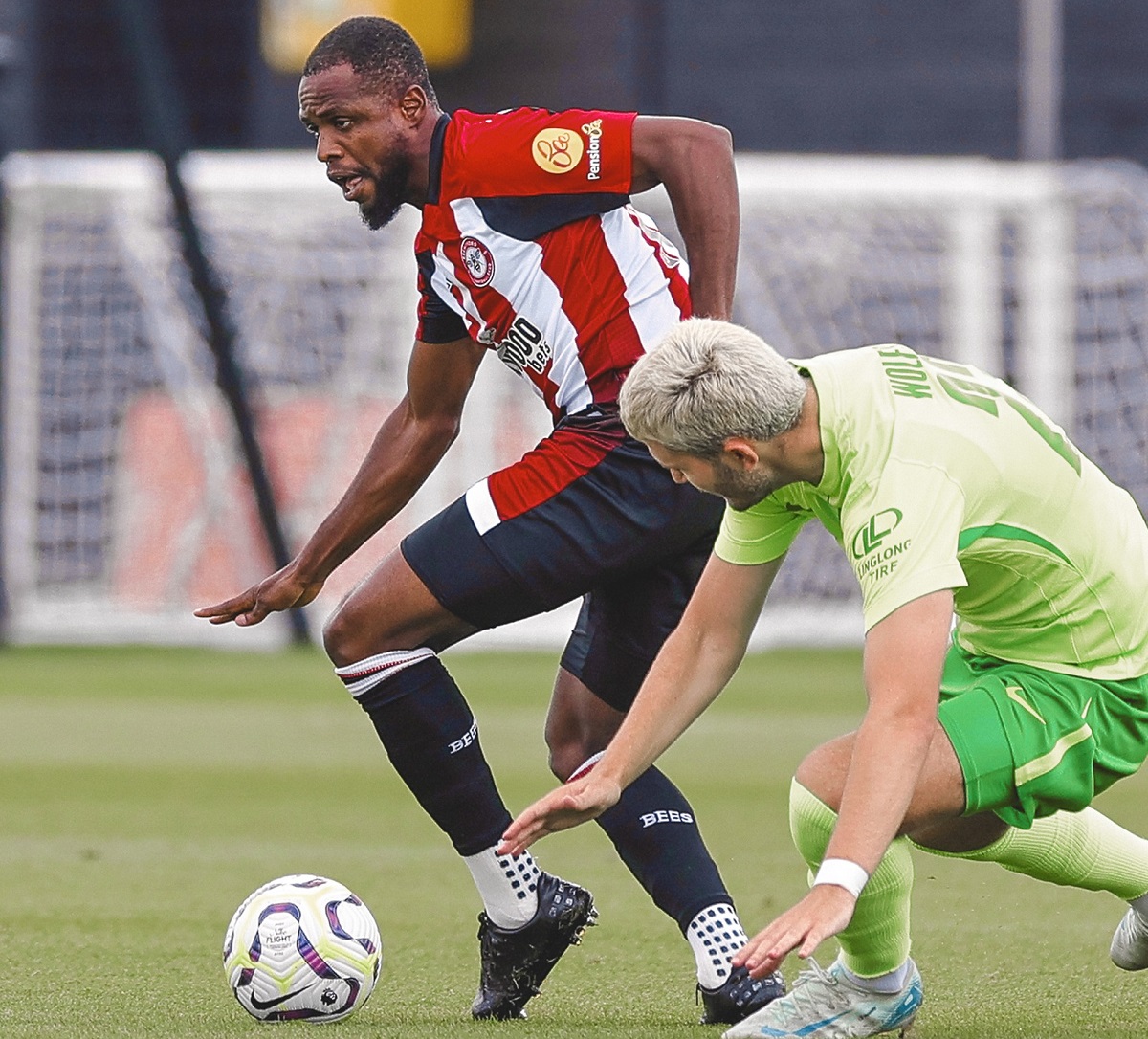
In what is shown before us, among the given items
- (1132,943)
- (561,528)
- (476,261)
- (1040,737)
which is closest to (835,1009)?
(1040,737)

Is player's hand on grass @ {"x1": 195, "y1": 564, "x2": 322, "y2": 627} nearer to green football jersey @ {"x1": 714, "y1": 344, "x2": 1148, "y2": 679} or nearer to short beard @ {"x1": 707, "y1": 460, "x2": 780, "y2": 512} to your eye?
green football jersey @ {"x1": 714, "y1": 344, "x2": 1148, "y2": 679}

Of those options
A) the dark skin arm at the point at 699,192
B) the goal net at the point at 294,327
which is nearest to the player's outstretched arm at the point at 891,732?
the dark skin arm at the point at 699,192

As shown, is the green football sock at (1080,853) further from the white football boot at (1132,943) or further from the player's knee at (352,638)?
the player's knee at (352,638)

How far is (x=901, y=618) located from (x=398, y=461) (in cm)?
162

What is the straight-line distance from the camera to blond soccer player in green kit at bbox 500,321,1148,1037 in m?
3.32

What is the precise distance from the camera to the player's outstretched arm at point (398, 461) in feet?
15.2

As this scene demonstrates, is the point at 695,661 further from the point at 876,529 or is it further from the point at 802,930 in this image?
the point at 802,930

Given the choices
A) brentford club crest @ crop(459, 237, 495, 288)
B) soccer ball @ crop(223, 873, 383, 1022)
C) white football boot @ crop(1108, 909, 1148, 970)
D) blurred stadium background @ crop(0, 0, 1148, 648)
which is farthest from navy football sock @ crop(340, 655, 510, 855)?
blurred stadium background @ crop(0, 0, 1148, 648)

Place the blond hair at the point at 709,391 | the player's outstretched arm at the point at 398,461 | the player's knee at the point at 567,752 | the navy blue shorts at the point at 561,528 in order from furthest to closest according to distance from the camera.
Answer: the player's outstretched arm at the point at 398,461 < the player's knee at the point at 567,752 < the navy blue shorts at the point at 561,528 < the blond hair at the point at 709,391

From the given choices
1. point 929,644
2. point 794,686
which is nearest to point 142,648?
point 794,686

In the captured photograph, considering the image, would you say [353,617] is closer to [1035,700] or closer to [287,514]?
[1035,700]

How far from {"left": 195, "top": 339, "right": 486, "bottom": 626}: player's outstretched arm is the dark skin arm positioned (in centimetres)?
55

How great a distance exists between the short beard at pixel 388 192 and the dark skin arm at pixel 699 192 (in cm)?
47

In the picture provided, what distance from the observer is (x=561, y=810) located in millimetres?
3572
